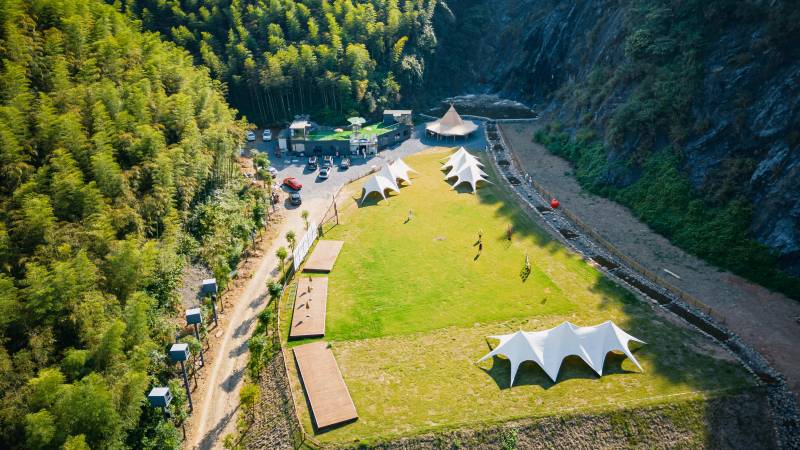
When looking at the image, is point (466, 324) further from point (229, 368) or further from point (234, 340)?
point (234, 340)

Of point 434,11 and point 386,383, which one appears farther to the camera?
point 434,11

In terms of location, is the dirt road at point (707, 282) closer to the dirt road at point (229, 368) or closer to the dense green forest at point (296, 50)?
the dirt road at point (229, 368)

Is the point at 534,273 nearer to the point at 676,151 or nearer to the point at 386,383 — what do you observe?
the point at 386,383

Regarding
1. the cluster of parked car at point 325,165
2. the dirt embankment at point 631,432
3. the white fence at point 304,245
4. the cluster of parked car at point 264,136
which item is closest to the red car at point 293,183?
the cluster of parked car at point 325,165

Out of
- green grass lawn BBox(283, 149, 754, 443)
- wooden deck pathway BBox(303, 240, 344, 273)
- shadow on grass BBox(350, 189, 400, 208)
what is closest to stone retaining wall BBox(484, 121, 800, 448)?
green grass lawn BBox(283, 149, 754, 443)

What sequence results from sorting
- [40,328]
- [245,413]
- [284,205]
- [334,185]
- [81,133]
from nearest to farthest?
[40,328]
[245,413]
[81,133]
[284,205]
[334,185]

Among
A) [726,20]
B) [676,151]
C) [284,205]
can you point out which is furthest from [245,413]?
[726,20]
